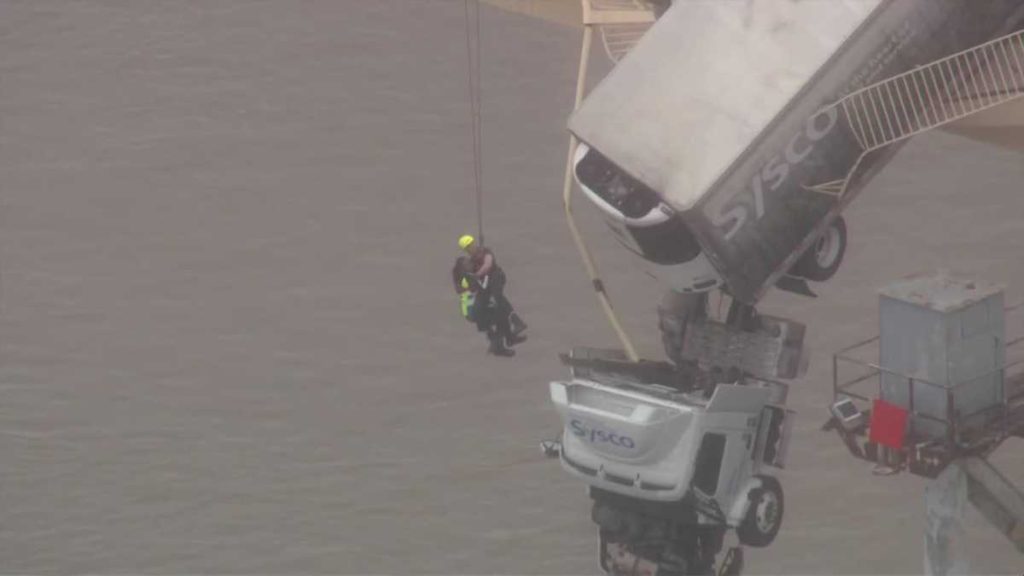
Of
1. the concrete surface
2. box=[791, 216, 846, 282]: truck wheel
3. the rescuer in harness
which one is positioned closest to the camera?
box=[791, 216, 846, 282]: truck wheel

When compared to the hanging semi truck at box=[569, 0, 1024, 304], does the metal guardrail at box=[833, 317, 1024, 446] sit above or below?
below

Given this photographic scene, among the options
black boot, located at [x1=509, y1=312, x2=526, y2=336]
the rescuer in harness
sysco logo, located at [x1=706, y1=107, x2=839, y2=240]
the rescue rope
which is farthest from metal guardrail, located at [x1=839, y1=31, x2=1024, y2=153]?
the rescue rope

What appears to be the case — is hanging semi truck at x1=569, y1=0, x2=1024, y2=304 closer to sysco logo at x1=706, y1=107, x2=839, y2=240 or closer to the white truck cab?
sysco logo at x1=706, y1=107, x2=839, y2=240

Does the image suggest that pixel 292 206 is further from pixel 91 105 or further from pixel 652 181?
pixel 652 181

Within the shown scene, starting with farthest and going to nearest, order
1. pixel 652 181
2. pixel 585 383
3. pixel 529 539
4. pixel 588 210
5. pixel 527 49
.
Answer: pixel 527 49, pixel 588 210, pixel 529 539, pixel 585 383, pixel 652 181

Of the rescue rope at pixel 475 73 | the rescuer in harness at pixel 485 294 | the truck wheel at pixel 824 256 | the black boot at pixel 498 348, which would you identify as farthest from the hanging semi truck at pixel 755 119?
the rescue rope at pixel 475 73

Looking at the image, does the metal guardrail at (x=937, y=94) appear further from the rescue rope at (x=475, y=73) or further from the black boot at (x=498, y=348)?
the rescue rope at (x=475, y=73)

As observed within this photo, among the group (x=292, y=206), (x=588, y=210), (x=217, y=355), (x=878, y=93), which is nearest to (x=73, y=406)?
(x=217, y=355)
